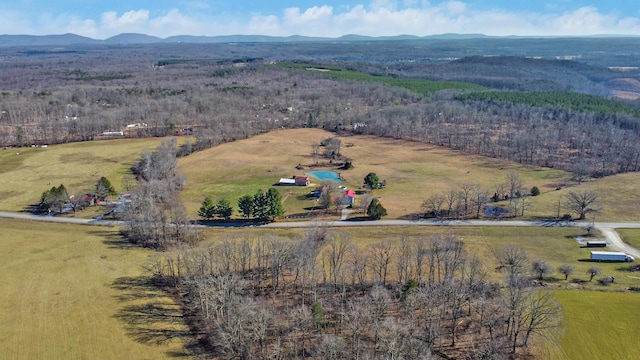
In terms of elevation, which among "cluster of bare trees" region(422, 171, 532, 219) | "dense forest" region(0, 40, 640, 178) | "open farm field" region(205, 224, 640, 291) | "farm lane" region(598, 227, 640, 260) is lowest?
"open farm field" region(205, 224, 640, 291)

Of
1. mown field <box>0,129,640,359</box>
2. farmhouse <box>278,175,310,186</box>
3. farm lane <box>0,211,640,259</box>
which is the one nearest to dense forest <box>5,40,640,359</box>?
mown field <box>0,129,640,359</box>

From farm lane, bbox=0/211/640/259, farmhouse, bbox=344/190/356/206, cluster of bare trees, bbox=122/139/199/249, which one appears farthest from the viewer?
farmhouse, bbox=344/190/356/206

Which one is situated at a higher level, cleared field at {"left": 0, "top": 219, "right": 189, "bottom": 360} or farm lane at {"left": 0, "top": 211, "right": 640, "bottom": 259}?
farm lane at {"left": 0, "top": 211, "right": 640, "bottom": 259}

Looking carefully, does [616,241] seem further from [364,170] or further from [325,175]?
[325,175]

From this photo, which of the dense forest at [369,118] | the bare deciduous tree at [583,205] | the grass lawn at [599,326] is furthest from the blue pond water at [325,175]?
the grass lawn at [599,326]

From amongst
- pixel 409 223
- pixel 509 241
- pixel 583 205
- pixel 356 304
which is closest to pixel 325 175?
pixel 409 223

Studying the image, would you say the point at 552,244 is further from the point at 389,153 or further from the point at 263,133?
the point at 263,133

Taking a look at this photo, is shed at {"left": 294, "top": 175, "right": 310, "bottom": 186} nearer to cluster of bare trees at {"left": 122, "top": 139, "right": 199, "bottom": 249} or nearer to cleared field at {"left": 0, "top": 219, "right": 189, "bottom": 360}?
cluster of bare trees at {"left": 122, "top": 139, "right": 199, "bottom": 249}
